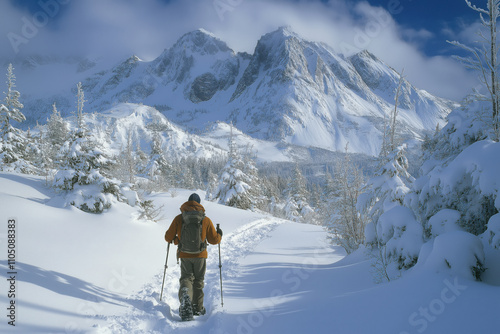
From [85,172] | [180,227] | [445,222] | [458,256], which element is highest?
[85,172]

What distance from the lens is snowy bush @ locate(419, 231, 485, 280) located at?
336 cm

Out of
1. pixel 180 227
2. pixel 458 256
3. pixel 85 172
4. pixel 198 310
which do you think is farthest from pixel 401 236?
pixel 85 172

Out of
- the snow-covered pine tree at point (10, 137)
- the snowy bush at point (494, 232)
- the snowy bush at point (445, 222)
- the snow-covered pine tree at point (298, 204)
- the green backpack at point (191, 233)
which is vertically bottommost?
the snowy bush at point (494, 232)

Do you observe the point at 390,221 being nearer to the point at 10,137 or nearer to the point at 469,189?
the point at 469,189

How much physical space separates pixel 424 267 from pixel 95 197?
9135 millimetres

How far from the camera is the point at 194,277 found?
539 centimetres

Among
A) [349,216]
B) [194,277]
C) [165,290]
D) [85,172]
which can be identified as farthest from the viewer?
[349,216]

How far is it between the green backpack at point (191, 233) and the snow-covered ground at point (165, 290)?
1.20 m

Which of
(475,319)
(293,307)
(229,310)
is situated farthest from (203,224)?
(475,319)

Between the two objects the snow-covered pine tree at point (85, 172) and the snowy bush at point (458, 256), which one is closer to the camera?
the snowy bush at point (458, 256)

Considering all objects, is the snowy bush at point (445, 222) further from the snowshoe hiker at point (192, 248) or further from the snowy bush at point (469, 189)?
the snowshoe hiker at point (192, 248)

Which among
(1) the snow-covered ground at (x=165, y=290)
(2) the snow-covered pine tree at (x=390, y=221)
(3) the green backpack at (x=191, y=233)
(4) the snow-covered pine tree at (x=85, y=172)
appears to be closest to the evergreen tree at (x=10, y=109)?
(1) the snow-covered ground at (x=165, y=290)

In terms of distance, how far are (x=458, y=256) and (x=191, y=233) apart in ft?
13.9

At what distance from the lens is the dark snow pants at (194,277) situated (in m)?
5.25
